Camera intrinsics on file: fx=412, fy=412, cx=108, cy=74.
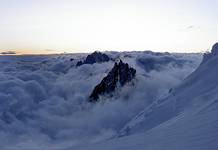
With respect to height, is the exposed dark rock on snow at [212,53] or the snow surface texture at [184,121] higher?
the exposed dark rock on snow at [212,53]

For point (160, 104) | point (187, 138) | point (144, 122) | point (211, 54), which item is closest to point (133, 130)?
point (144, 122)

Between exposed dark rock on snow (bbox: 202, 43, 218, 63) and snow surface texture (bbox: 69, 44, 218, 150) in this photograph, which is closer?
snow surface texture (bbox: 69, 44, 218, 150)

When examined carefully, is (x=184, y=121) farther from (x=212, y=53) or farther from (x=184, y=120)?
(x=212, y=53)

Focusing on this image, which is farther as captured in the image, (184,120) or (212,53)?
(212,53)

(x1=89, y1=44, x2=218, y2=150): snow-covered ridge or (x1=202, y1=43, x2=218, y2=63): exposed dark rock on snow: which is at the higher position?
(x1=202, y1=43, x2=218, y2=63): exposed dark rock on snow

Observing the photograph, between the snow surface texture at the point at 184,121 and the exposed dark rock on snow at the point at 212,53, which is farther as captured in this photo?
the exposed dark rock on snow at the point at 212,53

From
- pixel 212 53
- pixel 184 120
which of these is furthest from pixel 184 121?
pixel 212 53

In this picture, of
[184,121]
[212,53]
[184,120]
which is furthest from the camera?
[212,53]

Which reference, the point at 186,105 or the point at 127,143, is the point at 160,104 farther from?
the point at 127,143
